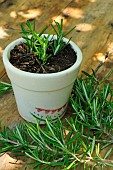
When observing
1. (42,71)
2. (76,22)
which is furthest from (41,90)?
(76,22)

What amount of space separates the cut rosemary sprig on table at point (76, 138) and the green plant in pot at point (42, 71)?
0.05 meters

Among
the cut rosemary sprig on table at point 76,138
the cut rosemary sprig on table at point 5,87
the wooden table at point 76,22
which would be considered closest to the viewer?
the cut rosemary sprig on table at point 76,138

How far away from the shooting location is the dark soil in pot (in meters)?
1.17

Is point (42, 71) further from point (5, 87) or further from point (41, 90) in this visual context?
point (5, 87)

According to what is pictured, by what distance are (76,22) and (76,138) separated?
801 mm

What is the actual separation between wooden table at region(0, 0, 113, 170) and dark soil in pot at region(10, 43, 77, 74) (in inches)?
7.5

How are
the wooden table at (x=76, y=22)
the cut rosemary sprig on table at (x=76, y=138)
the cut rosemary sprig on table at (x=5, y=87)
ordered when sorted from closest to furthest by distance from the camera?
the cut rosemary sprig on table at (x=76, y=138)
the cut rosemary sprig on table at (x=5, y=87)
the wooden table at (x=76, y=22)

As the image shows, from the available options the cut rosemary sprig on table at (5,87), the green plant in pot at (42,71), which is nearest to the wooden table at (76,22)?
the cut rosemary sprig on table at (5,87)

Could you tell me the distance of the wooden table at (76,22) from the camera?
1.52m

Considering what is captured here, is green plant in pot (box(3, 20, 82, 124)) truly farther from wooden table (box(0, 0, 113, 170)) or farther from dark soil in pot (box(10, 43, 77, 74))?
wooden table (box(0, 0, 113, 170))

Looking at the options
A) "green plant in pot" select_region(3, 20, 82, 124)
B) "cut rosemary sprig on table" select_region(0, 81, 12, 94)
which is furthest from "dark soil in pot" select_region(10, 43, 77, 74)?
"cut rosemary sprig on table" select_region(0, 81, 12, 94)

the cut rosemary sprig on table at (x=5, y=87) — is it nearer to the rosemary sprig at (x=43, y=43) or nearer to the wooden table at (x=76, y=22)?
the wooden table at (x=76, y=22)

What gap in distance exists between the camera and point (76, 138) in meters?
1.07

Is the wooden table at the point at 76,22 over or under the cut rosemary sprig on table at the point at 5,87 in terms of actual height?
under
